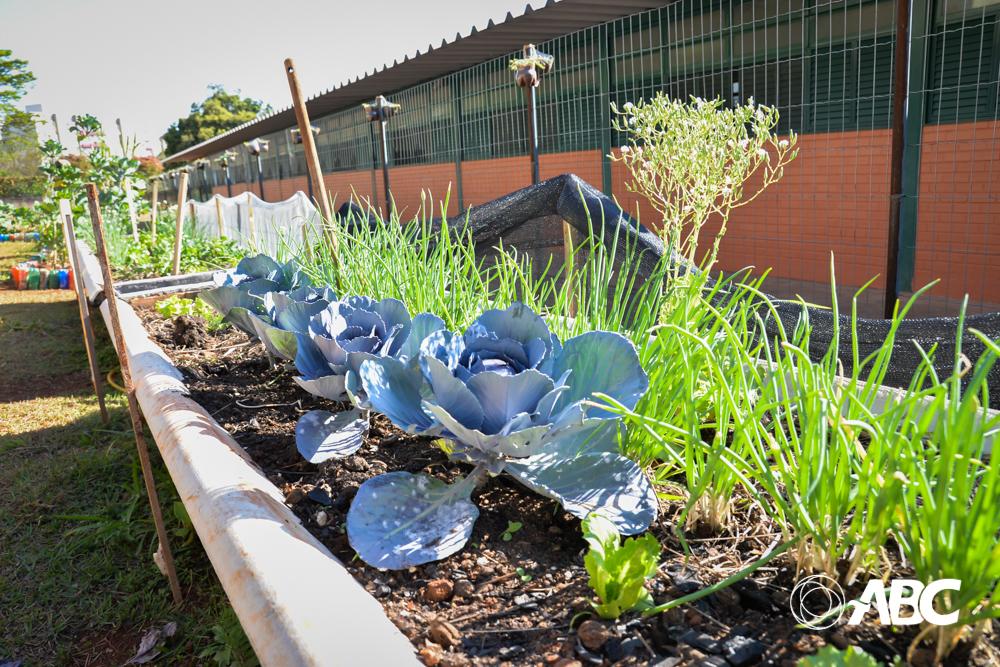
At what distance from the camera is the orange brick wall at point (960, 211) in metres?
4.54

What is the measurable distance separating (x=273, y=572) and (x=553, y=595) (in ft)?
1.18

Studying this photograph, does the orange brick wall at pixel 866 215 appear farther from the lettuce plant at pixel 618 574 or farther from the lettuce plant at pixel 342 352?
the lettuce plant at pixel 618 574

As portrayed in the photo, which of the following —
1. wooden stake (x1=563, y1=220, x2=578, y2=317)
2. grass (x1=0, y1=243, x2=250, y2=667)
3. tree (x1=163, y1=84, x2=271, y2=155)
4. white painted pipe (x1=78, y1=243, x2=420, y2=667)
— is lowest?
grass (x1=0, y1=243, x2=250, y2=667)

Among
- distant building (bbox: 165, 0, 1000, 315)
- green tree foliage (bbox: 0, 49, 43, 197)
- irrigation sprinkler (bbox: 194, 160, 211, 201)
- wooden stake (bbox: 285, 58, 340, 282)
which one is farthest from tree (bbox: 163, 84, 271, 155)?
wooden stake (bbox: 285, 58, 340, 282)

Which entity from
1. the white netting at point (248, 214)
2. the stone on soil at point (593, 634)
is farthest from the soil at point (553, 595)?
the white netting at point (248, 214)

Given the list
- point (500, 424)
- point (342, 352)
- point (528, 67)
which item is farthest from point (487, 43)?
point (500, 424)

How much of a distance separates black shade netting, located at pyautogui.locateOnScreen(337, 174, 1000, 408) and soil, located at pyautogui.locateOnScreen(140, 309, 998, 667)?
48cm

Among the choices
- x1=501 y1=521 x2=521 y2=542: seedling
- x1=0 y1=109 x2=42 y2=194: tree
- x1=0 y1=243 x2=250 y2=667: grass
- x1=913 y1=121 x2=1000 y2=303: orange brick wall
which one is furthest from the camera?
x1=0 y1=109 x2=42 y2=194: tree

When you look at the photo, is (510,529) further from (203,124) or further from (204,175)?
(203,124)

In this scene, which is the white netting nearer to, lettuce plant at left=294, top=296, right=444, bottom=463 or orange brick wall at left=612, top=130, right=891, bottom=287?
orange brick wall at left=612, top=130, right=891, bottom=287

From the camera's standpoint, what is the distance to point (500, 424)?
95 centimetres

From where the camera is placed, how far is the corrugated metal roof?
6.09 meters

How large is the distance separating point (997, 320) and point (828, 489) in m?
1.56

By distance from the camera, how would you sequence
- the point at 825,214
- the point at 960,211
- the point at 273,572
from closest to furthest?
the point at 273,572
the point at 960,211
the point at 825,214
